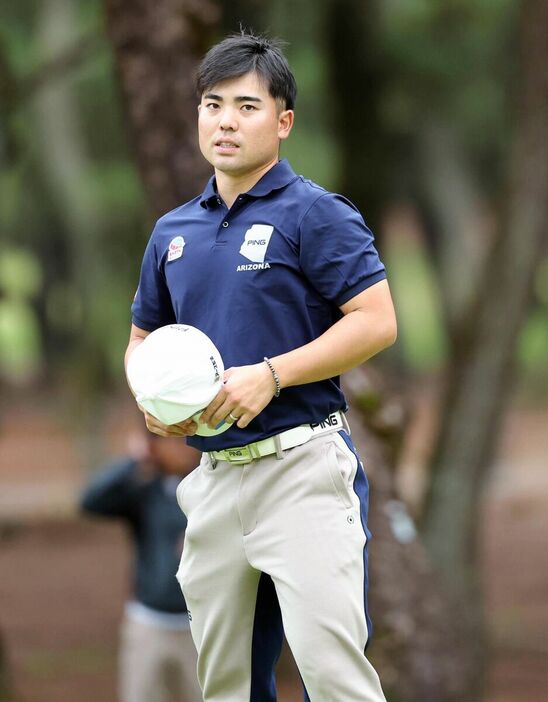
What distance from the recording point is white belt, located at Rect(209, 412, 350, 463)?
11.0ft

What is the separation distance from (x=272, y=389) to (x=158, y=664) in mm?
4180

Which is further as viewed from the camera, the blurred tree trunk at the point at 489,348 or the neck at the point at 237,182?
the blurred tree trunk at the point at 489,348

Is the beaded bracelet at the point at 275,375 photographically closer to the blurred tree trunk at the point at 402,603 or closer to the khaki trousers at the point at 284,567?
the khaki trousers at the point at 284,567

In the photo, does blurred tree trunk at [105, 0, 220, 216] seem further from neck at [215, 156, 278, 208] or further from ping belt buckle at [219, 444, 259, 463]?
ping belt buckle at [219, 444, 259, 463]

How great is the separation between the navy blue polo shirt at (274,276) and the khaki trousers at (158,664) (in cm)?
380

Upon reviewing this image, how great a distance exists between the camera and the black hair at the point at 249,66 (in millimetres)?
3365

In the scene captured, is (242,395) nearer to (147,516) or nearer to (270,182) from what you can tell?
(270,182)

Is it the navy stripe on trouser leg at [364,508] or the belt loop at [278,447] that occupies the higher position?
the belt loop at [278,447]

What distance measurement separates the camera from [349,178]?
1270cm

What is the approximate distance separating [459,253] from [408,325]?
15.7 metres

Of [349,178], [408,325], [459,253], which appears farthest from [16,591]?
[408,325]

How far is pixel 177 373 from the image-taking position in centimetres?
311

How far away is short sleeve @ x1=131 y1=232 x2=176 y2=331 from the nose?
0.40 m

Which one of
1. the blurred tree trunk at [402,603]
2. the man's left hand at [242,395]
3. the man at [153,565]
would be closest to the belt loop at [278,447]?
the man's left hand at [242,395]
